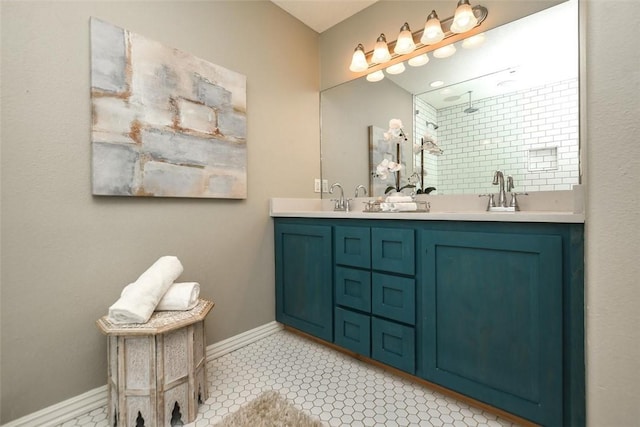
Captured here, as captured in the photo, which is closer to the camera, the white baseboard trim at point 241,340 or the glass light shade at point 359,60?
the white baseboard trim at point 241,340

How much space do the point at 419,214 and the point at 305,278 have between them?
0.85 metres

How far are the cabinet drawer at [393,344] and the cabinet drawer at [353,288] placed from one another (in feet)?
0.33

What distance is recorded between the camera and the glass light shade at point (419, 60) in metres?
1.76

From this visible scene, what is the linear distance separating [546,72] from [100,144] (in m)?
2.06

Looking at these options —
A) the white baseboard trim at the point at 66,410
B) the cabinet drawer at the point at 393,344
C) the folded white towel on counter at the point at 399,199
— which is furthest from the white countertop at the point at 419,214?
the white baseboard trim at the point at 66,410

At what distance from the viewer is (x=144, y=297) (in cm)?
112

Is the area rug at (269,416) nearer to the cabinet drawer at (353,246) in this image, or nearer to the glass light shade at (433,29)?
the cabinet drawer at (353,246)

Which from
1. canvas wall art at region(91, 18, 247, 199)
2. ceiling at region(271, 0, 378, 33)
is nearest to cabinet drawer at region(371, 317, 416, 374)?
canvas wall art at region(91, 18, 247, 199)

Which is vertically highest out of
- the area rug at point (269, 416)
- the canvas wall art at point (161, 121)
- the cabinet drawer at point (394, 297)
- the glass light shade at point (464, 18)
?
the glass light shade at point (464, 18)

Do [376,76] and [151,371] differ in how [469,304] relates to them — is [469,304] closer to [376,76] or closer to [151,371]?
[151,371]

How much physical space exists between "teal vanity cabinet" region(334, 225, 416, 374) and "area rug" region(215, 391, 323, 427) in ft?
1.49

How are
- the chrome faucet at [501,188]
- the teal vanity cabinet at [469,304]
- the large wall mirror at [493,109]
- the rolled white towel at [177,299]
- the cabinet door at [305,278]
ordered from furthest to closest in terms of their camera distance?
the cabinet door at [305,278] → the chrome faucet at [501,188] → the large wall mirror at [493,109] → the rolled white towel at [177,299] → the teal vanity cabinet at [469,304]

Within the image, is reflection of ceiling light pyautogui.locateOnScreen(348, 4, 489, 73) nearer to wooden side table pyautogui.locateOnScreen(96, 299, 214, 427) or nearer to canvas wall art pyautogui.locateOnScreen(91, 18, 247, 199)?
canvas wall art pyautogui.locateOnScreen(91, 18, 247, 199)

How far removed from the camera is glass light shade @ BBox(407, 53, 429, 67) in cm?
176
